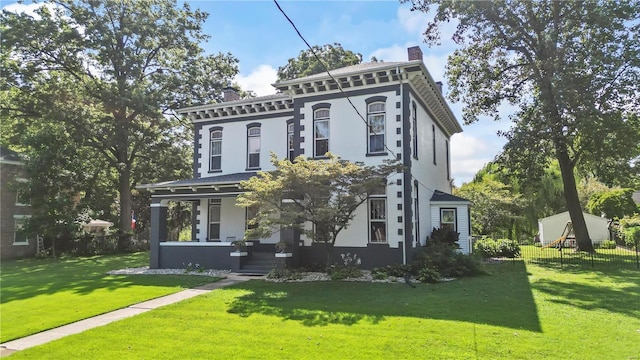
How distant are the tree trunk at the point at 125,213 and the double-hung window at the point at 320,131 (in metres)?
18.8

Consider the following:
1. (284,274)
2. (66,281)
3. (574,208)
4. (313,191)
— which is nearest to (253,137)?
(313,191)

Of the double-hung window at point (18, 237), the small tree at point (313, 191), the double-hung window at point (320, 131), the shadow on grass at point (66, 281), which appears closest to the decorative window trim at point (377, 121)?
the double-hung window at point (320, 131)

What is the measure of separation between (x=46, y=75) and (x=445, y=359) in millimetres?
33265

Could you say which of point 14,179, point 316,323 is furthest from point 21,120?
point 316,323

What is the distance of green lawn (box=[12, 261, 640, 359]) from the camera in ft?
21.2

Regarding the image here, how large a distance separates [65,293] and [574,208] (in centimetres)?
2367

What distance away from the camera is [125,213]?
30.4 metres

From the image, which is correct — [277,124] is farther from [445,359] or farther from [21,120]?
[21,120]

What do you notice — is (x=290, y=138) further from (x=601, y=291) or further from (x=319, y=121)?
(x=601, y=291)

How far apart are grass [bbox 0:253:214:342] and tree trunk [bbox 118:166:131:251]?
34.5ft

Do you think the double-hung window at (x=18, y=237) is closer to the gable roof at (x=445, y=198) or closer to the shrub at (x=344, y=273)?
the shrub at (x=344, y=273)

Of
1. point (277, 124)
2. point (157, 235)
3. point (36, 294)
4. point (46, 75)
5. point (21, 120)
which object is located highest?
point (46, 75)

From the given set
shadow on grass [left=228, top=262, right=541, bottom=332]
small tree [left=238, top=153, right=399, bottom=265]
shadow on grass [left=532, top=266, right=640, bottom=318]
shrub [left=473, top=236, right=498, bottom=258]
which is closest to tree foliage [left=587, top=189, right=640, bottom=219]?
shrub [left=473, top=236, right=498, bottom=258]

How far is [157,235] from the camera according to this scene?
17922 millimetres
